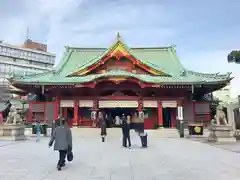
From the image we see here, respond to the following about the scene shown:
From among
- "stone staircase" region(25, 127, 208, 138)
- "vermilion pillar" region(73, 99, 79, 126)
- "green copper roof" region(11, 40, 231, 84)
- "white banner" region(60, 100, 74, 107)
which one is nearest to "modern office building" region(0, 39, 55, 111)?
"green copper roof" region(11, 40, 231, 84)

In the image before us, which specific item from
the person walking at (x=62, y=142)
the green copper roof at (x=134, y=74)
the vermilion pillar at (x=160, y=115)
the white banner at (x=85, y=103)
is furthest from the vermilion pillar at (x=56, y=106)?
the person walking at (x=62, y=142)

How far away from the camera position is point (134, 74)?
26.0 meters

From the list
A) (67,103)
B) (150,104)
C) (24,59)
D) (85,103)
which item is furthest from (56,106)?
(24,59)

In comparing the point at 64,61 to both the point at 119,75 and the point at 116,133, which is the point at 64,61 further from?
the point at 116,133

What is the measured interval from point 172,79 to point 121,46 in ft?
21.2

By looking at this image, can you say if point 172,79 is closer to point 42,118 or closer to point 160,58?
point 160,58

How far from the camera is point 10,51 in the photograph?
287 feet

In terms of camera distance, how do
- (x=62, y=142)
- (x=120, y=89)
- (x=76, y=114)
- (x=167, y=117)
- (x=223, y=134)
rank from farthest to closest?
(x=167, y=117)
(x=120, y=89)
(x=76, y=114)
(x=223, y=134)
(x=62, y=142)

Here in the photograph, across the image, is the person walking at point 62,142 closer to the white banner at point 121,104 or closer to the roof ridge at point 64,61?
the white banner at point 121,104

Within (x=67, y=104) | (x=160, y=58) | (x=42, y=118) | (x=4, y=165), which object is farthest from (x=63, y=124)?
(x=160, y=58)

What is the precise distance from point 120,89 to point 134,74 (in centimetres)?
278

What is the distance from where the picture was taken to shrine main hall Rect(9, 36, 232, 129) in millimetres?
25906

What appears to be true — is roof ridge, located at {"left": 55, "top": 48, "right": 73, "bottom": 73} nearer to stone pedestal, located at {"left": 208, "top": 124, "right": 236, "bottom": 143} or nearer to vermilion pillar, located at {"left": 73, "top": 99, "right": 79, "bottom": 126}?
vermilion pillar, located at {"left": 73, "top": 99, "right": 79, "bottom": 126}

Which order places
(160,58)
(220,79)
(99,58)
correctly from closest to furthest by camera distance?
1. (220,79)
2. (99,58)
3. (160,58)
